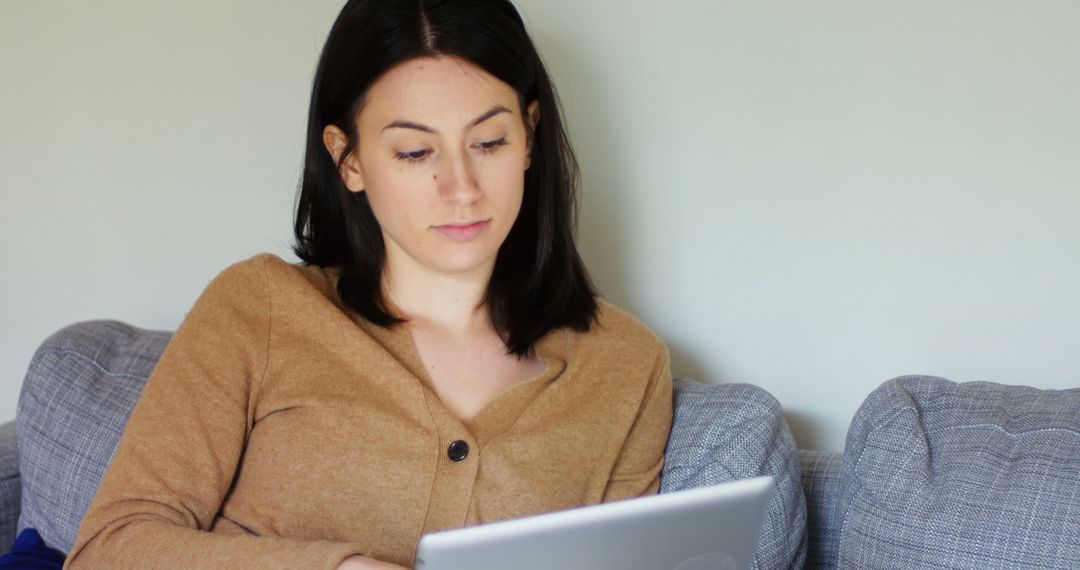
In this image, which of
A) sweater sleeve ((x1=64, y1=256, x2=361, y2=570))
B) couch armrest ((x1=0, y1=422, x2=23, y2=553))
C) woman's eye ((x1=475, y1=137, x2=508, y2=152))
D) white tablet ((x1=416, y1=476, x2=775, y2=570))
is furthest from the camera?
couch armrest ((x1=0, y1=422, x2=23, y2=553))

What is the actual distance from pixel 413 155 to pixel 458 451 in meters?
0.38

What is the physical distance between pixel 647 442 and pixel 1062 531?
1.79 feet

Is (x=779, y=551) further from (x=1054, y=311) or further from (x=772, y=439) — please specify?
(x=1054, y=311)

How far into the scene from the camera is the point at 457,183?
1.56m

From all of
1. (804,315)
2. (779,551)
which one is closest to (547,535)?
(779,551)

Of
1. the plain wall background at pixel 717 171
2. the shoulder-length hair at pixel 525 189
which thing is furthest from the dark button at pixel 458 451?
the plain wall background at pixel 717 171

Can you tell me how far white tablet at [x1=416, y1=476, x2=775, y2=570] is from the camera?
0.95m

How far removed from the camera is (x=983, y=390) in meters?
1.62

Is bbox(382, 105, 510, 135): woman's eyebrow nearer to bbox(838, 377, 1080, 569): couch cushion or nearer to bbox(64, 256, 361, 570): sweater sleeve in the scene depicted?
bbox(64, 256, 361, 570): sweater sleeve

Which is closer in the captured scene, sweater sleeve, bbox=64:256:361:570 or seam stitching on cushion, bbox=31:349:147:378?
sweater sleeve, bbox=64:256:361:570

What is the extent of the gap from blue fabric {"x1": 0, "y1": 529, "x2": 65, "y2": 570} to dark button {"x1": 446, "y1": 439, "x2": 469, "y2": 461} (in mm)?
662

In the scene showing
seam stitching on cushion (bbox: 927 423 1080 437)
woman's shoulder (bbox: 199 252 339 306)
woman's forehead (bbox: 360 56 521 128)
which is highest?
woman's forehead (bbox: 360 56 521 128)

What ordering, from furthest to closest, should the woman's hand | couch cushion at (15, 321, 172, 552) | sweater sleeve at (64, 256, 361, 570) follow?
couch cushion at (15, 321, 172, 552) → sweater sleeve at (64, 256, 361, 570) → the woman's hand

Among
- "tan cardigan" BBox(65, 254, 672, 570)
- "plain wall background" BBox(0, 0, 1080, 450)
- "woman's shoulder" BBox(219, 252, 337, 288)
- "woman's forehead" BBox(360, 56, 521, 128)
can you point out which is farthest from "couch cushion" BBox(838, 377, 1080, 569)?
"woman's shoulder" BBox(219, 252, 337, 288)
